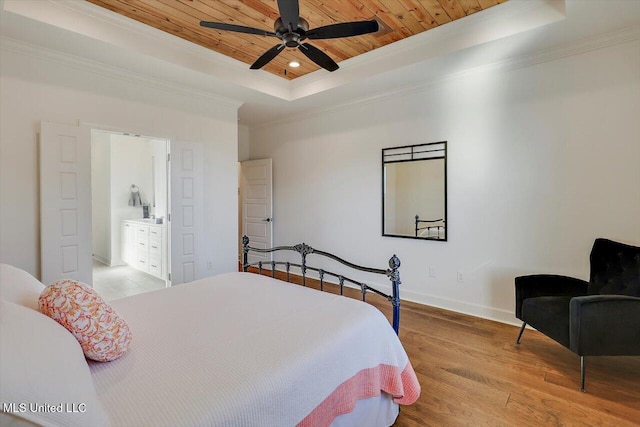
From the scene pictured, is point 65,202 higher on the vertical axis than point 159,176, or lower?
lower

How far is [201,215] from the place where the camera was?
4.18 metres

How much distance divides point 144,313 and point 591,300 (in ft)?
9.31

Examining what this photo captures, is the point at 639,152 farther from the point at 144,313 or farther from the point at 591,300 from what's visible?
the point at 144,313

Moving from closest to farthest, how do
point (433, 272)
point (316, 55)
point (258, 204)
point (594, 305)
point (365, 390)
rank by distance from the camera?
point (365, 390)
point (594, 305)
point (316, 55)
point (433, 272)
point (258, 204)

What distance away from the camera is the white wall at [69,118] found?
2807 millimetres

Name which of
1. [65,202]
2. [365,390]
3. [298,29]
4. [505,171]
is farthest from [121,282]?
[505,171]

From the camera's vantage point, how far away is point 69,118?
3.11m

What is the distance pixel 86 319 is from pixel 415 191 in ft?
11.5

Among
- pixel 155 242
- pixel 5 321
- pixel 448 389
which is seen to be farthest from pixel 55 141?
pixel 448 389

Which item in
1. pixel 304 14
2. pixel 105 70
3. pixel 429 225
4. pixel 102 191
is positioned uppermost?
pixel 304 14

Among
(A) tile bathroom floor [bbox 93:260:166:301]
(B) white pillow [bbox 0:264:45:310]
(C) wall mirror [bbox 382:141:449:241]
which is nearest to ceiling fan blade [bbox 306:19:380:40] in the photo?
(C) wall mirror [bbox 382:141:449:241]

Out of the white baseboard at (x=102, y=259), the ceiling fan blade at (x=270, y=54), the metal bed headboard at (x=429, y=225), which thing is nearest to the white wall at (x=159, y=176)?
the white baseboard at (x=102, y=259)

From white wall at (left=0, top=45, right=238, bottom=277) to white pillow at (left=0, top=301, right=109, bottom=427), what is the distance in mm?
2620

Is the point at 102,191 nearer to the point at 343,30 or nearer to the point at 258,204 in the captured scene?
the point at 258,204
